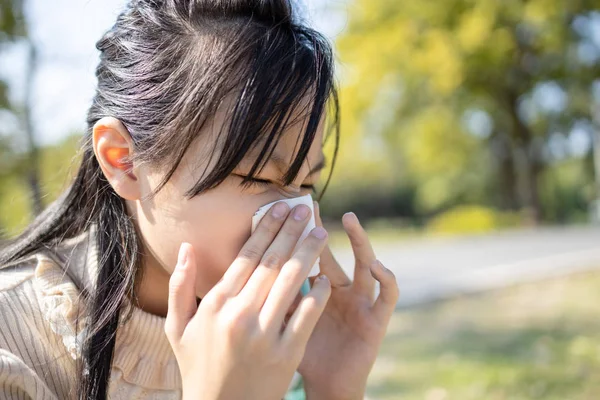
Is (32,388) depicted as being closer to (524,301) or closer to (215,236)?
(215,236)

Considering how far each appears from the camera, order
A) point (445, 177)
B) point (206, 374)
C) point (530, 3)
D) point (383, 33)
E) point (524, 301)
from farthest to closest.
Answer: point (445, 177)
point (383, 33)
point (530, 3)
point (524, 301)
point (206, 374)

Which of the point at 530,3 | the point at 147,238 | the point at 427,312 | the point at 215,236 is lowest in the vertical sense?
the point at 427,312

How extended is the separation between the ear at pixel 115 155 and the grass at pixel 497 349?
2498 millimetres

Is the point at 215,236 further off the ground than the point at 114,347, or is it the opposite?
the point at 215,236

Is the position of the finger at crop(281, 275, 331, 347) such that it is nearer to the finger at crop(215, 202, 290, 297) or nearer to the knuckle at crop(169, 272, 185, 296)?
the finger at crop(215, 202, 290, 297)

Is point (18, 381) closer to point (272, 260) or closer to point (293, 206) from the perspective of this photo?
point (272, 260)

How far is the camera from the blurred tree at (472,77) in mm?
15383

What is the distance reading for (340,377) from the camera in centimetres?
198

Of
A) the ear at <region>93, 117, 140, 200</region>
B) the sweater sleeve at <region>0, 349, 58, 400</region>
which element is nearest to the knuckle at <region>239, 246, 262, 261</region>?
the ear at <region>93, 117, 140, 200</region>

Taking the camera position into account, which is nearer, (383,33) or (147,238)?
(147,238)

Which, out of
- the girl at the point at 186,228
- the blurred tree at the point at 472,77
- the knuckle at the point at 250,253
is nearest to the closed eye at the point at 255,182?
the girl at the point at 186,228

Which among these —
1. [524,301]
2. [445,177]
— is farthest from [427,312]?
[445,177]

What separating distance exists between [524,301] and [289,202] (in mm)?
5267

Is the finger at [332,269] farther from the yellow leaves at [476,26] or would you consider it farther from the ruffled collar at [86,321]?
the yellow leaves at [476,26]
